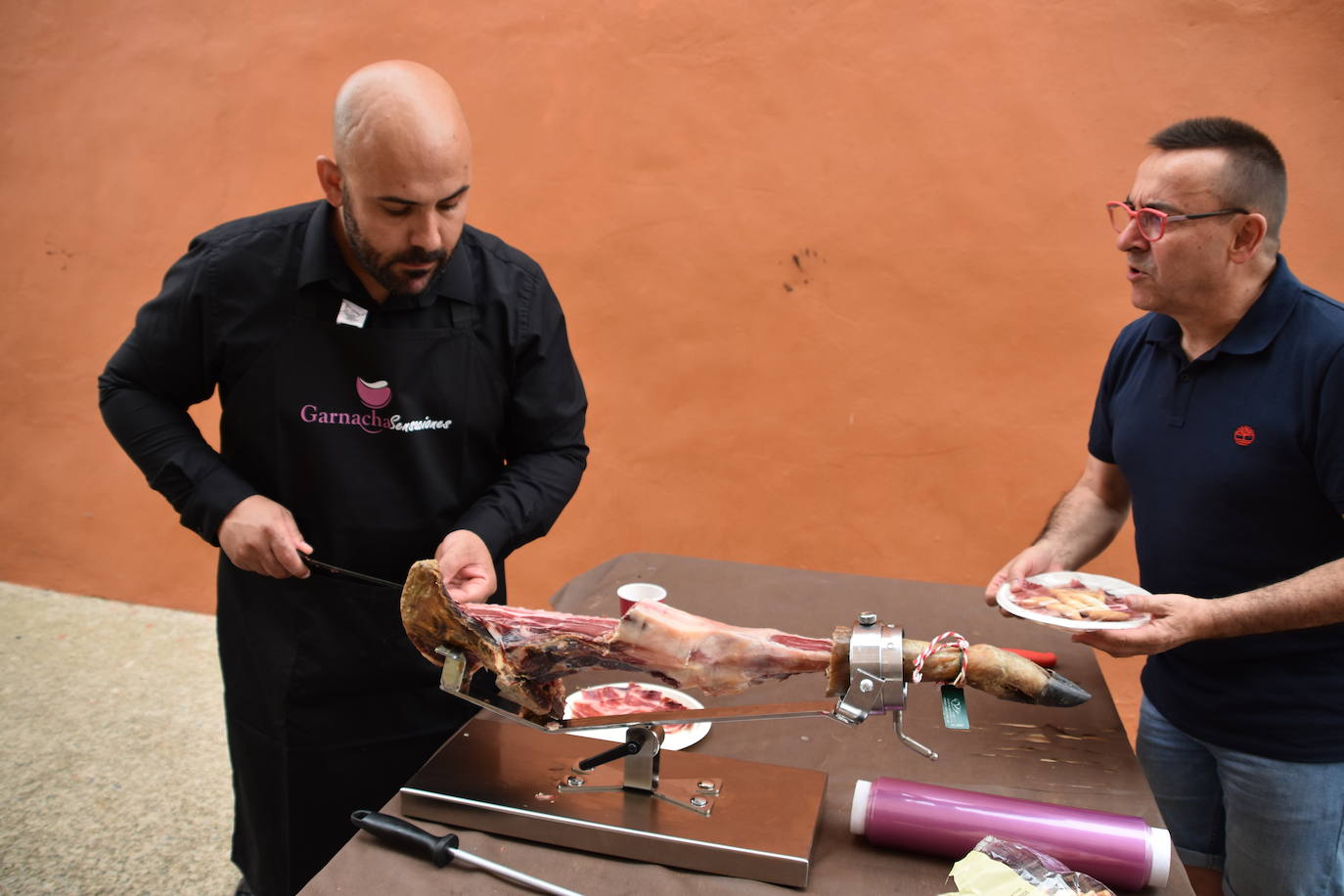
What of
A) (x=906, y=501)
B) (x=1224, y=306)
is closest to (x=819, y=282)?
(x=906, y=501)

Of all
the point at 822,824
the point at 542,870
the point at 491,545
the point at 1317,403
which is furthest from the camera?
the point at 491,545

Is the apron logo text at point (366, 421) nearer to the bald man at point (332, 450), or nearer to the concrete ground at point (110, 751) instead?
the bald man at point (332, 450)

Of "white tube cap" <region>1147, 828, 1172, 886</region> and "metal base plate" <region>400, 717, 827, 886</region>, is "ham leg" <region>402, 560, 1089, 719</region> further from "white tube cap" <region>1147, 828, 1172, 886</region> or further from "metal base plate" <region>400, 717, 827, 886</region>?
"white tube cap" <region>1147, 828, 1172, 886</region>

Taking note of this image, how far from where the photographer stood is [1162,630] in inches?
72.1

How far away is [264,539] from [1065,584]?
163 centimetres

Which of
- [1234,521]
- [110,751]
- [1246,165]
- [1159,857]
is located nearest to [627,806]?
[1159,857]

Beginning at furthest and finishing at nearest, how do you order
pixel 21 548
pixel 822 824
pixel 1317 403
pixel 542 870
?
1. pixel 21 548
2. pixel 1317 403
3. pixel 822 824
4. pixel 542 870

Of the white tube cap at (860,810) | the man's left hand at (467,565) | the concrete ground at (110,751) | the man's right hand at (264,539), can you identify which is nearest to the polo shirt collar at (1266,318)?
the white tube cap at (860,810)

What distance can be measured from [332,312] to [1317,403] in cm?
197

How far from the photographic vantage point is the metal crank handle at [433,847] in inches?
54.9

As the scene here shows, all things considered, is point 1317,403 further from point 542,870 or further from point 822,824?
point 542,870

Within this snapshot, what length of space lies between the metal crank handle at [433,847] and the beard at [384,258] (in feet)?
3.36

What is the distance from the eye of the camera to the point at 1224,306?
2096 millimetres

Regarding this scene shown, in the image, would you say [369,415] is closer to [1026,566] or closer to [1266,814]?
[1026,566]
